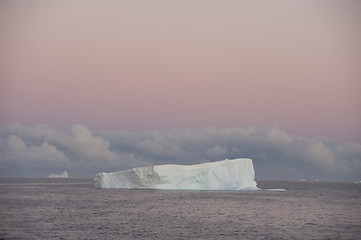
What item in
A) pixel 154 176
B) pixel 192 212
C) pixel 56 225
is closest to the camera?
pixel 56 225

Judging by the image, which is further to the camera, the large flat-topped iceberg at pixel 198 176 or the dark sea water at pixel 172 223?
the large flat-topped iceberg at pixel 198 176

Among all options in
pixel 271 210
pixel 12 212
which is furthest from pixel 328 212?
pixel 12 212

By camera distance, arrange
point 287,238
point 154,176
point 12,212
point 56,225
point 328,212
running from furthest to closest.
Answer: point 154,176 < point 328,212 < point 12,212 < point 56,225 < point 287,238

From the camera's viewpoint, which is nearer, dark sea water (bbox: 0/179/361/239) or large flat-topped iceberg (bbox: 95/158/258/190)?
dark sea water (bbox: 0/179/361/239)

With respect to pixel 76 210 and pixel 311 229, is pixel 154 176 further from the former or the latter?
pixel 311 229

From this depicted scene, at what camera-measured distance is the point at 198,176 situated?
54.2 metres

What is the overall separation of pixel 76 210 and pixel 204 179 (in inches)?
991

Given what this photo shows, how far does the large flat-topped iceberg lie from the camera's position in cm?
5284

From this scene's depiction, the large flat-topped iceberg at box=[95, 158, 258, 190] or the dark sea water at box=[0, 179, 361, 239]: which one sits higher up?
the large flat-topped iceberg at box=[95, 158, 258, 190]

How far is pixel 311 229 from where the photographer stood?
2428 centimetres

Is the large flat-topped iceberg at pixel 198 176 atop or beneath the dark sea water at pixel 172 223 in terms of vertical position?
atop

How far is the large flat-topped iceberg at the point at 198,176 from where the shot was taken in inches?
2080

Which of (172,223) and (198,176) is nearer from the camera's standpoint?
(172,223)

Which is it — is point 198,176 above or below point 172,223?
above
